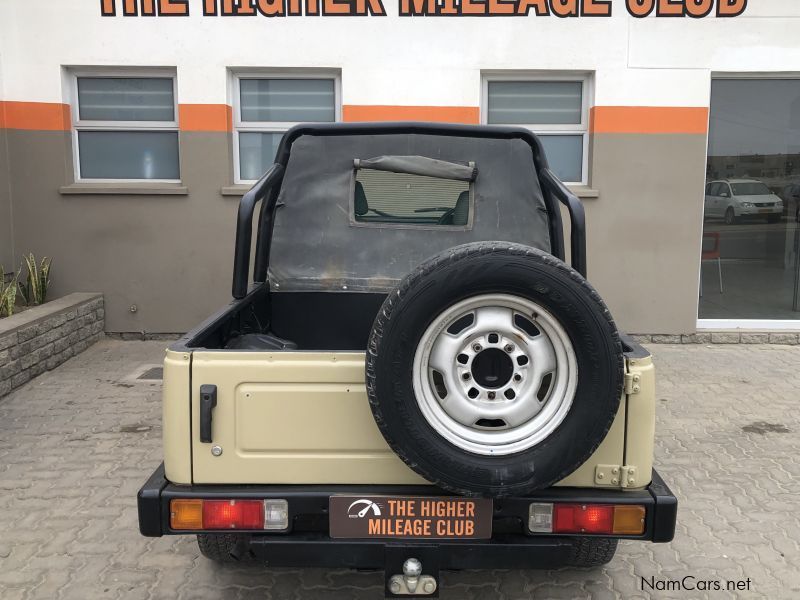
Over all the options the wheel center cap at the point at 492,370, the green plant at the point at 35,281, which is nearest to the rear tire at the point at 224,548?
the wheel center cap at the point at 492,370

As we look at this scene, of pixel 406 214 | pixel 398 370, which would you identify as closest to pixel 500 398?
pixel 398 370

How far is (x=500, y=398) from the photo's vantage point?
242cm

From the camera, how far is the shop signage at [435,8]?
755 cm

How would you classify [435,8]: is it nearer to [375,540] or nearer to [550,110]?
[550,110]

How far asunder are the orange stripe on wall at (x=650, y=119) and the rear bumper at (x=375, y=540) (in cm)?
599

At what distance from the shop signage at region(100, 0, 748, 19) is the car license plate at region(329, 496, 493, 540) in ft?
20.8

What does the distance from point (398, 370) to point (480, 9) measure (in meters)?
6.30

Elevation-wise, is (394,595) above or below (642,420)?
below

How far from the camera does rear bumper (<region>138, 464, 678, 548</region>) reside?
248 centimetres

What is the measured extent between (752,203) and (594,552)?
255 inches

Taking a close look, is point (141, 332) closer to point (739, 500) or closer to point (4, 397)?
point (4, 397)

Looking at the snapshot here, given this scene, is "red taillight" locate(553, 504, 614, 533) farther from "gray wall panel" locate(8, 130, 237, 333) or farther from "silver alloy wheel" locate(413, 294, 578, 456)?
"gray wall panel" locate(8, 130, 237, 333)

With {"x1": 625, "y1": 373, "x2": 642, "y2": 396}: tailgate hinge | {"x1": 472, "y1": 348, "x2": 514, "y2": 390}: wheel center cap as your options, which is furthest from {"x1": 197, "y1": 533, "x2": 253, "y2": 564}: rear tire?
{"x1": 625, "y1": 373, "x2": 642, "y2": 396}: tailgate hinge

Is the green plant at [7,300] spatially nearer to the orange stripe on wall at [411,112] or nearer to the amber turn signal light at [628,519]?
the orange stripe on wall at [411,112]
